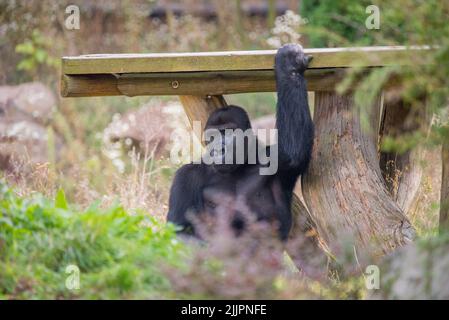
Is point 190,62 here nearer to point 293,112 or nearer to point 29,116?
point 293,112

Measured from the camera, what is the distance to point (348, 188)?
4.75 m

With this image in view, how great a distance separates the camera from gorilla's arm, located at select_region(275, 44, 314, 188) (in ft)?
14.8

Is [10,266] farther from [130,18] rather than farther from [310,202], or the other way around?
[130,18]

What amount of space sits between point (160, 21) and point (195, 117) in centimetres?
1027

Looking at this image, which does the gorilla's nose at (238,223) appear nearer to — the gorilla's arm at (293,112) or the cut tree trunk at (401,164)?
the gorilla's arm at (293,112)

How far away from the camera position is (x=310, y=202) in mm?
4910

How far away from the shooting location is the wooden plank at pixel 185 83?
4.73 meters

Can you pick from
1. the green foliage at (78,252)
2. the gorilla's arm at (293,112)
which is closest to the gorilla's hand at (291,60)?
the gorilla's arm at (293,112)

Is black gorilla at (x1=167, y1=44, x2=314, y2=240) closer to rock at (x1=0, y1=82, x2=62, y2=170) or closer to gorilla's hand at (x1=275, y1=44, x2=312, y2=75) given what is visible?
gorilla's hand at (x1=275, y1=44, x2=312, y2=75)

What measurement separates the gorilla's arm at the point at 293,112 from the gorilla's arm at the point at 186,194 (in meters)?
0.59

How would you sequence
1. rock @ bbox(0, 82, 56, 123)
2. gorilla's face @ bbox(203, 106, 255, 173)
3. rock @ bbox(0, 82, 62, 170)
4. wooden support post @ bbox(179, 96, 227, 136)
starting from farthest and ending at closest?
rock @ bbox(0, 82, 56, 123) < rock @ bbox(0, 82, 62, 170) < wooden support post @ bbox(179, 96, 227, 136) < gorilla's face @ bbox(203, 106, 255, 173)

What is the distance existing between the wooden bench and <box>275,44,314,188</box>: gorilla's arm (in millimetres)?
103

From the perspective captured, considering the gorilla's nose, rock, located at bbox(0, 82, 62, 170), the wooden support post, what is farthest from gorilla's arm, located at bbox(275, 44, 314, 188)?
rock, located at bbox(0, 82, 62, 170)

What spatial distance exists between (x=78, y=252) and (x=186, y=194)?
61.5 inches
